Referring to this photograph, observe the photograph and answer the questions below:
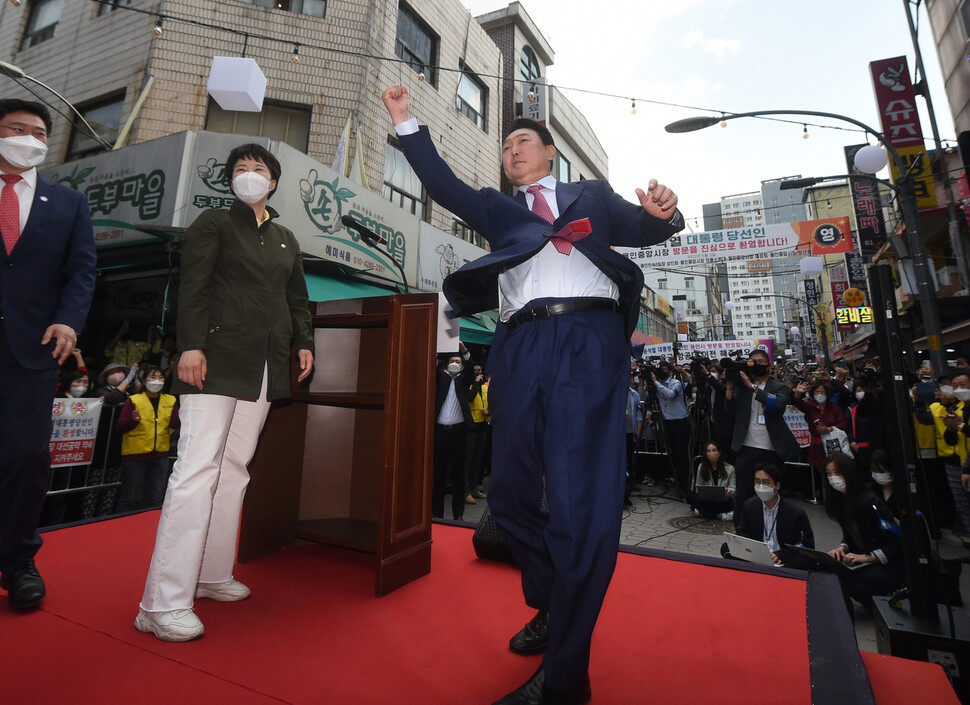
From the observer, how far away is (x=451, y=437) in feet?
20.3

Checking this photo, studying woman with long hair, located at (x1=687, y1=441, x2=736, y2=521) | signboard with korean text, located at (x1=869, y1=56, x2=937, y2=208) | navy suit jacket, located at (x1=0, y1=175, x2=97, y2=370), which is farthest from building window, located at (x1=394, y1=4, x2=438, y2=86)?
signboard with korean text, located at (x1=869, y1=56, x2=937, y2=208)

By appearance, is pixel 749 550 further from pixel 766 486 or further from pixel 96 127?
pixel 96 127

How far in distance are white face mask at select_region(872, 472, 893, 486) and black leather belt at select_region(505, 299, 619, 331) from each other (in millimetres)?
5240

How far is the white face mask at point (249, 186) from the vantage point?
7.14 feet

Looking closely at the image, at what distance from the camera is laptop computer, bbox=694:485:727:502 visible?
666 centimetres

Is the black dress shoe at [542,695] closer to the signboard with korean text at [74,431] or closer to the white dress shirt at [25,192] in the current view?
the white dress shirt at [25,192]

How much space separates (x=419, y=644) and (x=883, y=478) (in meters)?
5.59

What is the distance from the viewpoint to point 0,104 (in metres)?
2.09

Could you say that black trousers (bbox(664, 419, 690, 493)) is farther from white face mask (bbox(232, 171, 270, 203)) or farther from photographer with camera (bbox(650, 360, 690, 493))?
white face mask (bbox(232, 171, 270, 203))

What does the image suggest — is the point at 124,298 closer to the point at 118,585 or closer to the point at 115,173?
the point at 115,173

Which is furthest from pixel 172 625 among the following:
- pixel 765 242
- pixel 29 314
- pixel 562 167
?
pixel 562 167

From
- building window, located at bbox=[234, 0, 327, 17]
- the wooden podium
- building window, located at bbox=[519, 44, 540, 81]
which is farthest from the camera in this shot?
building window, located at bbox=[519, 44, 540, 81]

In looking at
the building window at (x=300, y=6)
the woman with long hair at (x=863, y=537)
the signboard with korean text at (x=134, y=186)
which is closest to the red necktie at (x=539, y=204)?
the woman with long hair at (x=863, y=537)

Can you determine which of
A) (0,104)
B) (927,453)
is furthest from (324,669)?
(927,453)
